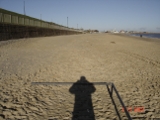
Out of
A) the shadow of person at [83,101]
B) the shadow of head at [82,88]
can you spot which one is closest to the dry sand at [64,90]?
the shadow of person at [83,101]

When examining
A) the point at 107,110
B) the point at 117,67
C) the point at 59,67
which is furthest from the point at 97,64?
the point at 107,110

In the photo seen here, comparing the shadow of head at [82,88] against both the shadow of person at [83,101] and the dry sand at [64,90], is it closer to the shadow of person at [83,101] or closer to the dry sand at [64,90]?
the shadow of person at [83,101]

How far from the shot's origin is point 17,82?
6.02 m

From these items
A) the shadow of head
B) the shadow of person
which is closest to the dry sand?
the shadow of person

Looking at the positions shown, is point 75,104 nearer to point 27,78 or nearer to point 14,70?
point 27,78

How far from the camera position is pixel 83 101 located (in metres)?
4.98

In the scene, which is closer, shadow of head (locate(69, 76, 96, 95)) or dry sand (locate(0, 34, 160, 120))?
dry sand (locate(0, 34, 160, 120))

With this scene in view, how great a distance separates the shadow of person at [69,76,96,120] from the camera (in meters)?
4.17

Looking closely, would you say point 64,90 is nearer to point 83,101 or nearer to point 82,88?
point 82,88

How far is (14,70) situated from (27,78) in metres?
1.32

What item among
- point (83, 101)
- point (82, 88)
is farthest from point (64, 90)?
point (83, 101)

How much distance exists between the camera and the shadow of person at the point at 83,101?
4167mm

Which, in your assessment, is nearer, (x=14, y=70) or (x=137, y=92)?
(x=137, y=92)

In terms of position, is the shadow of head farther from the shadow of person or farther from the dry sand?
the dry sand
